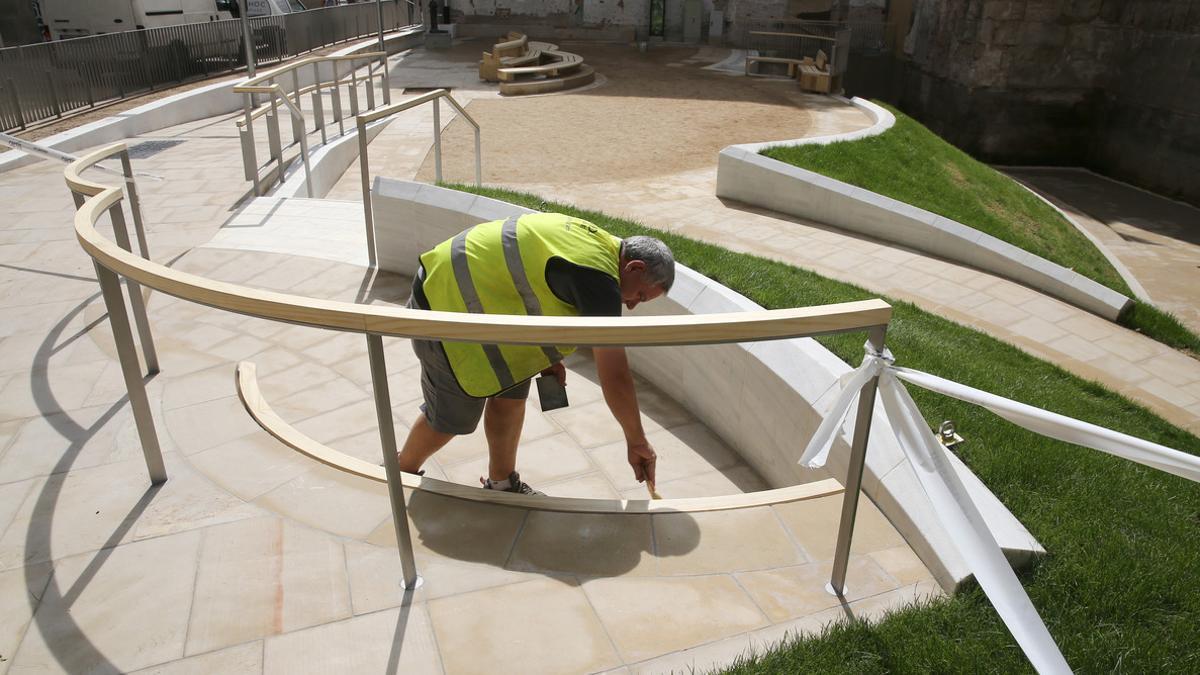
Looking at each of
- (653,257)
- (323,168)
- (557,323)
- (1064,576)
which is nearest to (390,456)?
(557,323)

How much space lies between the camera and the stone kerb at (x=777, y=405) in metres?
2.71

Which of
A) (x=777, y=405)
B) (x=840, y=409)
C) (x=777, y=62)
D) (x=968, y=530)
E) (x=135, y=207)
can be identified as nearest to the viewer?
(x=968, y=530)

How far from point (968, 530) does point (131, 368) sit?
Answer: 2.76 metres

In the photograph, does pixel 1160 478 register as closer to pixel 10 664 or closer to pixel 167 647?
pixel 167 647

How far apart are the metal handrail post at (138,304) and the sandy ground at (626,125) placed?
21.7ft

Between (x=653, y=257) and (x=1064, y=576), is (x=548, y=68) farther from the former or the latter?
(x=1064, y=576)

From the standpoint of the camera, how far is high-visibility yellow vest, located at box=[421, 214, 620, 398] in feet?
9.01

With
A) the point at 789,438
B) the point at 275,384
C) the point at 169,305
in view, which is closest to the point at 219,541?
the point at 275,384

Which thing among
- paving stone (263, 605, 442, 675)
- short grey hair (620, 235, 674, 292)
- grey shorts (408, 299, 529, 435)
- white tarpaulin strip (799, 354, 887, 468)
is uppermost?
short grey hair (620, 235, 674, 292)

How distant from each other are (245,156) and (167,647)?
669 centimetres

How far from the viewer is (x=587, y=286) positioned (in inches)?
106

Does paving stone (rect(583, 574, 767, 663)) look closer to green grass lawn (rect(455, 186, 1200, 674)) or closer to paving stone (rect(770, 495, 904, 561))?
green grass lawn (rect(455, 186, 1200, 674))

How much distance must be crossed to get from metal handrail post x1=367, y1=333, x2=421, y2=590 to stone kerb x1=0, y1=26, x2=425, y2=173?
28.8 ft

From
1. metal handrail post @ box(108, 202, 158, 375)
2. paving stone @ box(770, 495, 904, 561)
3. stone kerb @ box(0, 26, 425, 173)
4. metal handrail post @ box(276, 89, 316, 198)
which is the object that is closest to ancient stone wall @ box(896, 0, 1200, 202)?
stone kerb @ box(0, 26, 425, 173)
